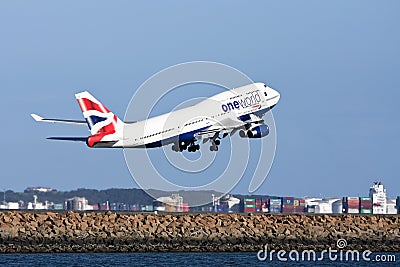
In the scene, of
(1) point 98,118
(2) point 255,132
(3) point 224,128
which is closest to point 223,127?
(3) point 224,128

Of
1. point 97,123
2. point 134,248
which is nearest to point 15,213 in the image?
point 134,248

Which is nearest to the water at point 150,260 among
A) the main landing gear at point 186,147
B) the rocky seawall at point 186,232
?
the rocky seawall at point 186,232

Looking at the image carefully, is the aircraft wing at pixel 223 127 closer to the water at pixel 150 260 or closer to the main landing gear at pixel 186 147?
the main landing gear at pixel 186 147

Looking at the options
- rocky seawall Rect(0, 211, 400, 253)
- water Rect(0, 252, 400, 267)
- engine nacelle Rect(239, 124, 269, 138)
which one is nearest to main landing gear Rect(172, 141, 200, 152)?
engine nacelle Rect(239, 124, 269, 138)

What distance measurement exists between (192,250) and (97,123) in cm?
2566

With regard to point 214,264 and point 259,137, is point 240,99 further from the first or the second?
point 214,264

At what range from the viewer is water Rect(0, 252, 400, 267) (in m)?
131

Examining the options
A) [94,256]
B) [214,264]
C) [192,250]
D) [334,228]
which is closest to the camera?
[214,264]

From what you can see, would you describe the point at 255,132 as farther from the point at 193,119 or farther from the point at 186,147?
the point at 186,147

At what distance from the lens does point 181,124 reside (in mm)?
134000

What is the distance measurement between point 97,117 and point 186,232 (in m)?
27.3

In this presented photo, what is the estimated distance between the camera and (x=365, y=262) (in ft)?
461

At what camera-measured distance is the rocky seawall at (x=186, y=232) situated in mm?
150000

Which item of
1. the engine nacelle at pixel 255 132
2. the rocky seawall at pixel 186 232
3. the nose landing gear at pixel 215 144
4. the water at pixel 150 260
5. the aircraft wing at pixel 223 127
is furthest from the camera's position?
the rocky seawall at pixel 186 232
